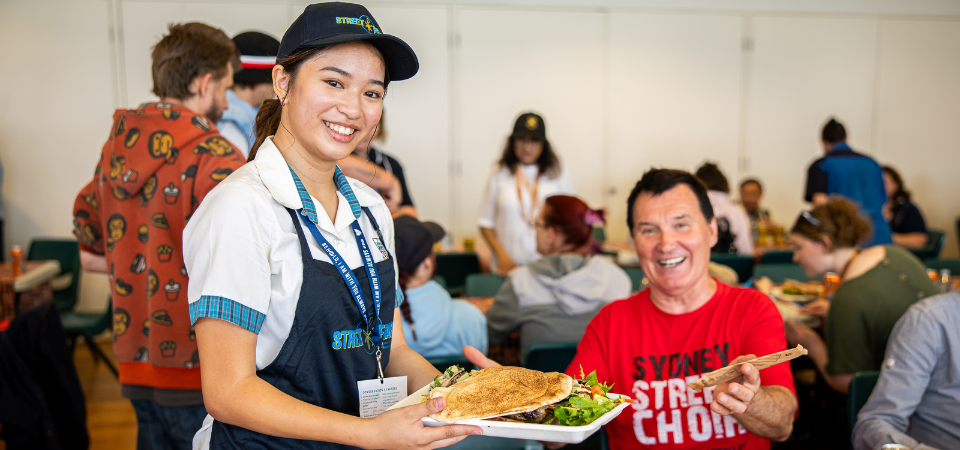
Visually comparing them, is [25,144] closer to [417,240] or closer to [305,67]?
[417,240]

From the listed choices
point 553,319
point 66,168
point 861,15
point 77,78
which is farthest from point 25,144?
point 861,15

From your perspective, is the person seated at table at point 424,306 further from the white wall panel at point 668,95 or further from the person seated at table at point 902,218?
the person seated at table at point 902,218

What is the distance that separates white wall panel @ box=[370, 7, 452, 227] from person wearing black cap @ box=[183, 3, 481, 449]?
538 centimetres

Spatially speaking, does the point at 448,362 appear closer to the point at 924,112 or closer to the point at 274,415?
the point at 274,415

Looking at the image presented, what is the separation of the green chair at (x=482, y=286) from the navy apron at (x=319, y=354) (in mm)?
2451

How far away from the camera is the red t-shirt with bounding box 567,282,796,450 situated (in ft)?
5.57

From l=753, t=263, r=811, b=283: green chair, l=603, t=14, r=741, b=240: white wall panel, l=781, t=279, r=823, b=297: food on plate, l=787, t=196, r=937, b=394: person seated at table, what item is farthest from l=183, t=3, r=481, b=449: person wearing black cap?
l=603, t=14, r=741, b=240: white wall panel

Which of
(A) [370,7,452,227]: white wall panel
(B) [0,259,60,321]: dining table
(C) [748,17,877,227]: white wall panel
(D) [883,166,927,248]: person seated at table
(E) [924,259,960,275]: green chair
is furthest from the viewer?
(C) [748,17,877,227]: white wall panel

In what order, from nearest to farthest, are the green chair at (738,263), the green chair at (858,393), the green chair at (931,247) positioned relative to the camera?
the green chair at (858,393) → the green chair at (738,263) → the green chair at (931,247)

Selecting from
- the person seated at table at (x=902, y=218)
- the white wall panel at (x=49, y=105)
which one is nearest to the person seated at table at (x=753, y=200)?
the person seated at table at (x=902, y=218)

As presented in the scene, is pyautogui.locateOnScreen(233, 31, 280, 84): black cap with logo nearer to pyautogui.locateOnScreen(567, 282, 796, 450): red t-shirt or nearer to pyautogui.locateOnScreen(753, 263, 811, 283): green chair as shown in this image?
pyautogui.locateOnScreen(567, 282, 796, 450): red t-shirt

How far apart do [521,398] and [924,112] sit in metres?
8.22

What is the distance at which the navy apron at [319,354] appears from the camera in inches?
46.1

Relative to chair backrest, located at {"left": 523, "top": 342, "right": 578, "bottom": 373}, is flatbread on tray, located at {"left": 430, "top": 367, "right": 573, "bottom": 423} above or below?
above
